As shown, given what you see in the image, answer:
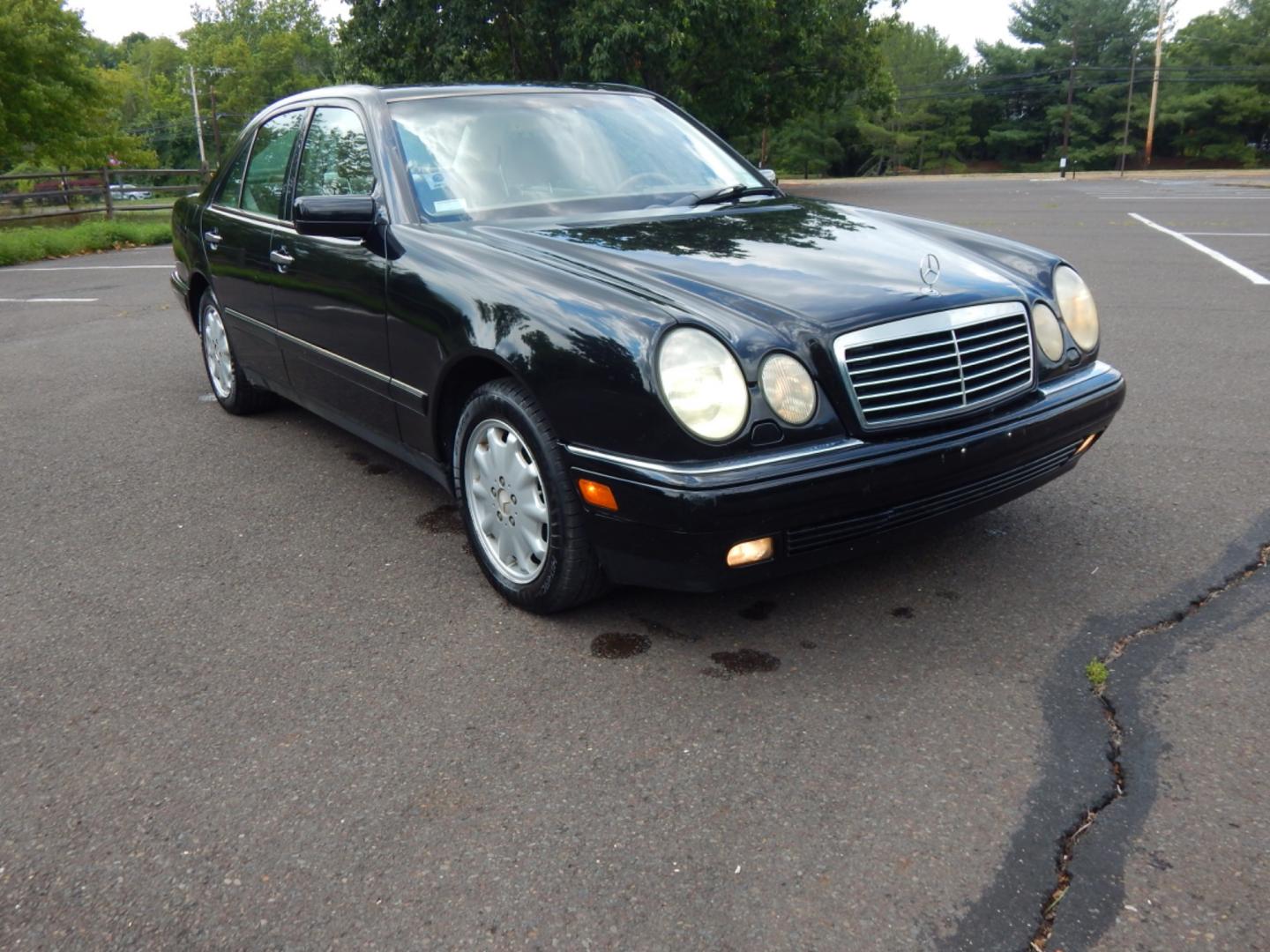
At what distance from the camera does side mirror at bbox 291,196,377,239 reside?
3.61 metres

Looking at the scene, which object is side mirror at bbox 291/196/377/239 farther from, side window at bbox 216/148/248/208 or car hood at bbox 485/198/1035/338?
side window at bbox 216/148/248/208

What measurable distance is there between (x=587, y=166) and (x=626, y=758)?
2350 millimetres

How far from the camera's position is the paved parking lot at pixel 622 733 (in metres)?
2.07

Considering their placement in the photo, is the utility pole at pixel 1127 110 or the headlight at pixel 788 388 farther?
the utility pole at pixel 1127 110

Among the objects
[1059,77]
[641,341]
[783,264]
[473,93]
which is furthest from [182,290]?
[1059,77]

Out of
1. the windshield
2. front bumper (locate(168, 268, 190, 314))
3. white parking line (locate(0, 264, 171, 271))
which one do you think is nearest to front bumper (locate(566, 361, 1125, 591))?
the windshield

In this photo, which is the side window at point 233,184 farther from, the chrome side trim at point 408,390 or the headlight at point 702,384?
the headlight at point 702,384

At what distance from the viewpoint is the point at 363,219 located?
12.0 feet

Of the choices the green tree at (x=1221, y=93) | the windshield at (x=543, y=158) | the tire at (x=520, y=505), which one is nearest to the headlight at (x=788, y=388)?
the tire at (x=520, y=505)

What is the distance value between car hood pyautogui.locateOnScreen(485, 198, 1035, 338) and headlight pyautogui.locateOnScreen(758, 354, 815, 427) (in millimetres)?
100

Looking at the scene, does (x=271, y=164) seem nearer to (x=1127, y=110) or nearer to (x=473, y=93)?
(x=473, y=93)

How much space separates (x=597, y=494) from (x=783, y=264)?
3.01ft

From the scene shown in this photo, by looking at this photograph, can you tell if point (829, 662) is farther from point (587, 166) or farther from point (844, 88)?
point (844, 88)

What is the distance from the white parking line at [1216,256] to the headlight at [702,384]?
8.52 metres
